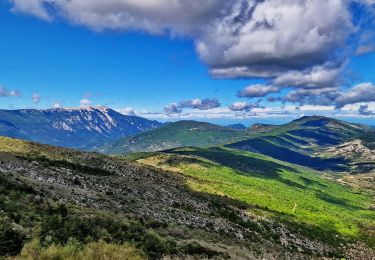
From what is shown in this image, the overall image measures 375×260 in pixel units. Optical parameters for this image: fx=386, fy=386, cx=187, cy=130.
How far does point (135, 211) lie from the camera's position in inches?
2263

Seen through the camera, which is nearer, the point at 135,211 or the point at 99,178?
the point at 135,211

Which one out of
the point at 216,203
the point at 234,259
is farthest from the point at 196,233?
the point at 216,203

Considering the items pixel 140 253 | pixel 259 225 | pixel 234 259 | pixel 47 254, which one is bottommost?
pixel 259 225

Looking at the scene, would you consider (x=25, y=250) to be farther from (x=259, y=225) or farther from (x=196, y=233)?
(x=259, y=225)

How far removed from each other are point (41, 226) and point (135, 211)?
83.9ft

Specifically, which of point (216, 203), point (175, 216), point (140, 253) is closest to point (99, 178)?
point (175, 216)

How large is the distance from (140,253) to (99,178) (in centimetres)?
4999

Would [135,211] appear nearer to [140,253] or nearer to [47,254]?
[140,253]

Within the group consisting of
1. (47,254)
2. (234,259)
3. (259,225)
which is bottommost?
(259,225)

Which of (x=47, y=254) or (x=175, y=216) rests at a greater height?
(x=47, y=254)

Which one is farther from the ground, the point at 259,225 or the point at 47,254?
the point at 47,254

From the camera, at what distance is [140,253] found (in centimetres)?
3017

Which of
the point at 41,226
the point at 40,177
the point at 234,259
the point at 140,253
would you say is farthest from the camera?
the point at 40,177

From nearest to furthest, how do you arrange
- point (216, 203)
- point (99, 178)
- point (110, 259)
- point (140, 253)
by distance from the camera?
1. point (110, 259)
2. point (140, 253)
3. point (99, 178)
4. point (216, 203)
